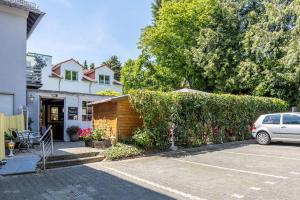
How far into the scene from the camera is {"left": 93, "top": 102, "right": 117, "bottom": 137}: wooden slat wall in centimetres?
1295

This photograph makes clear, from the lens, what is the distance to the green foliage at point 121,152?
11254 millimetres

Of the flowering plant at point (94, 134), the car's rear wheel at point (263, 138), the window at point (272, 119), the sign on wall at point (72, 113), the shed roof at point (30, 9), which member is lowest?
the car's rear wheel at point (263, 138)

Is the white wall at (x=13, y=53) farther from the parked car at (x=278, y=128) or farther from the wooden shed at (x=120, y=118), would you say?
the parked car at (x=278, y=128)

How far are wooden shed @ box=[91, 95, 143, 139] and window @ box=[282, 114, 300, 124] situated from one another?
7162 millimetres

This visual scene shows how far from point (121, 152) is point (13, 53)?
792cm

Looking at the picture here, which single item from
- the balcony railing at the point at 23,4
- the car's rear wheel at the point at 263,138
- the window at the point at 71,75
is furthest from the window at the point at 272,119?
the window at the point at 71,75

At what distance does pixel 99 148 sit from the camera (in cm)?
1276

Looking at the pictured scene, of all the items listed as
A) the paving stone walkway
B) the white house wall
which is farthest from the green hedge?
the white house wall

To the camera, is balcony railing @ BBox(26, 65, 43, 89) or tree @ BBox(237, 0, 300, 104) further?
tree @ BBox(237, 0, 300, 104)

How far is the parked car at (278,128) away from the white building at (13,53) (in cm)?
1225

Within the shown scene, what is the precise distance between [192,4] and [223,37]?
469 cm

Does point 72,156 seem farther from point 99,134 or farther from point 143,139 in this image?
point 143,139

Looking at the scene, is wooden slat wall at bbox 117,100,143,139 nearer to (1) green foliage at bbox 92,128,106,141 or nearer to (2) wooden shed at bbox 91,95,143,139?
(2) wooden shed at bbox 91,95,143,139

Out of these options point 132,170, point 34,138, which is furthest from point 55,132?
point 132,170
